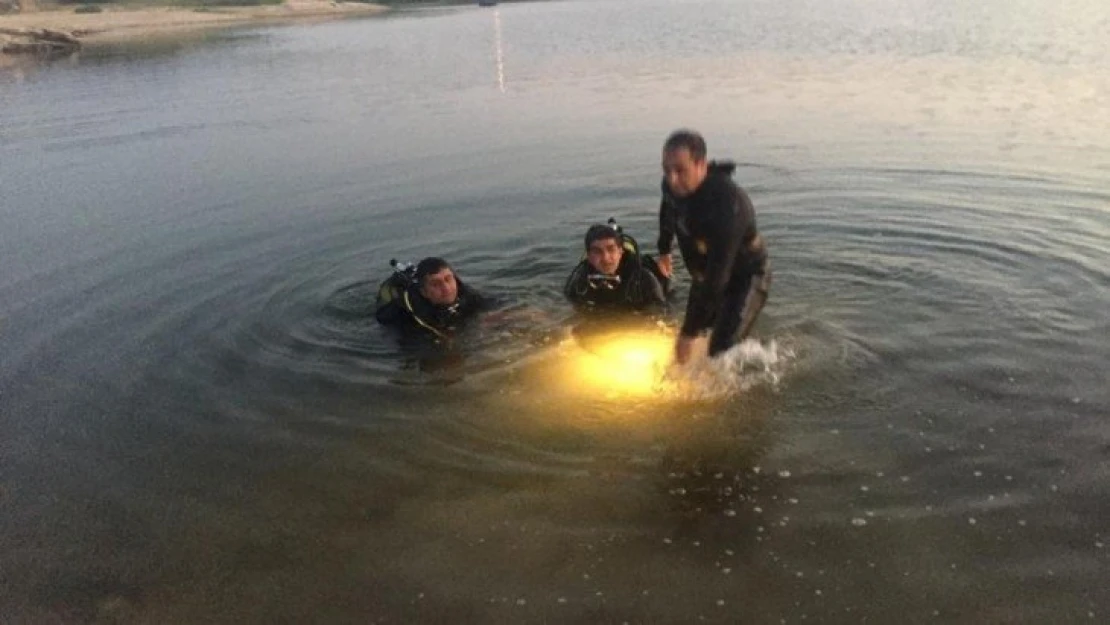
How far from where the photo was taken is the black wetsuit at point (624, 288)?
29.8 ft

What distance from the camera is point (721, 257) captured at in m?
6.20

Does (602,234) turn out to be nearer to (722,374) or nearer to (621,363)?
(621,363)

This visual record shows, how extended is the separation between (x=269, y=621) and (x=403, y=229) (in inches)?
332

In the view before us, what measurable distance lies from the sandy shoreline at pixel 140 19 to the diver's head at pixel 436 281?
53299 millimetres

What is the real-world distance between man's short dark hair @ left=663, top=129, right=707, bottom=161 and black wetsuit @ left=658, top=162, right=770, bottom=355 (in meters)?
0.36

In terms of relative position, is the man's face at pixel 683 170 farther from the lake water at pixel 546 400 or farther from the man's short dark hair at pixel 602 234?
the man's short dark hair at pixel 602 234

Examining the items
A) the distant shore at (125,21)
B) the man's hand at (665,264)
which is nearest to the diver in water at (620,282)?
the man's hand at (665,264)

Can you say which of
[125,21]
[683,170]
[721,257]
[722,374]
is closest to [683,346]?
[722,374]

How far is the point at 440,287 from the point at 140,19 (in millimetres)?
74410

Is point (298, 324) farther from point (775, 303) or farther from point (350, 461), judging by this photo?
point (775, 303)

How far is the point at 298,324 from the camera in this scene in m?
9.43

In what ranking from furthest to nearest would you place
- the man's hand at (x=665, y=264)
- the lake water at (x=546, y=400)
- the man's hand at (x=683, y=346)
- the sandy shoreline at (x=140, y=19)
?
the sandy shoreline at (x=140, y=19) < the man's hand at (x=665, y=264) < the man's hand at (x=683, y=346) < the lake water at (x=546, y=400)

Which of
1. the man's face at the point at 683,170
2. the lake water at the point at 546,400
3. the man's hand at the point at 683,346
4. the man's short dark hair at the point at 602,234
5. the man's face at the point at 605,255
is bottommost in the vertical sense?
the lake water at the point at 546,400

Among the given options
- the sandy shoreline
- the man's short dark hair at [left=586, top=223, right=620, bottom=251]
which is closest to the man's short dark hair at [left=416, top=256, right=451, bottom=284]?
the man's short dark hair at [left=586, top=223, right=620, bottom=251]
